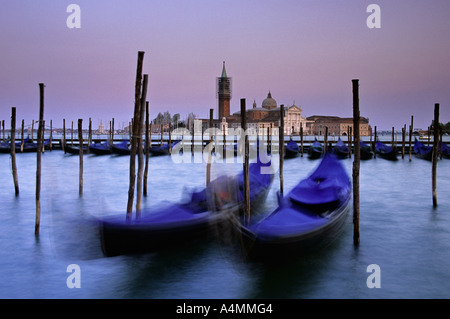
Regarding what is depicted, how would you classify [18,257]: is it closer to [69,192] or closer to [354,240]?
[354,240]

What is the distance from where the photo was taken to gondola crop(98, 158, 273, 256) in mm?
3701

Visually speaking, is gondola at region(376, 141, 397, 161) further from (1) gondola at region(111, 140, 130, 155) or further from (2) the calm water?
(1) gondola at region(111, 140, 130, 155)

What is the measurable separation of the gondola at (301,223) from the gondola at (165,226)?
0.56 metres

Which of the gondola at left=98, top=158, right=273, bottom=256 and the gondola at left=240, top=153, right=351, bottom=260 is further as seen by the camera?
the gondola at left=98, top=158, right=273, bottom=256

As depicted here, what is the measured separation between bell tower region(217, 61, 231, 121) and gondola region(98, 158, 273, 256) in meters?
61.1

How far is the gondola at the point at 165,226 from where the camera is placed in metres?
3.70

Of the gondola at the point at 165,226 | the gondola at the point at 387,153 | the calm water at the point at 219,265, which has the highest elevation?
the gondola at the point at 387,153

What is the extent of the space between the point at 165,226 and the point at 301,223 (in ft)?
4.20

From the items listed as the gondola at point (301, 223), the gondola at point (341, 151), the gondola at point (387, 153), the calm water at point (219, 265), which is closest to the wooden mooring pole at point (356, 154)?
the gondola at point (301, 223)

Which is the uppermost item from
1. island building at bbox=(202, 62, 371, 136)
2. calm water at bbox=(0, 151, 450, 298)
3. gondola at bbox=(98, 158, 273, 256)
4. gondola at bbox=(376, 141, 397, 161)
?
island building at bbox=(202, 62, 371, 136)

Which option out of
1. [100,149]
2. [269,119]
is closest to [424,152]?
[100,149]

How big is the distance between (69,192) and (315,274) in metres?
6.70

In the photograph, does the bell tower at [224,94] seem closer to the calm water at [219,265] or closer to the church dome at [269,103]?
the church dome at [269,103]

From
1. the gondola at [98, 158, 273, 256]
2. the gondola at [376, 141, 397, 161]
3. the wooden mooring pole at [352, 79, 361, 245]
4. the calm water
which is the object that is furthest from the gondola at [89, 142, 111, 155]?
the wooden mooring pole at [352, 79, 361, 245]
